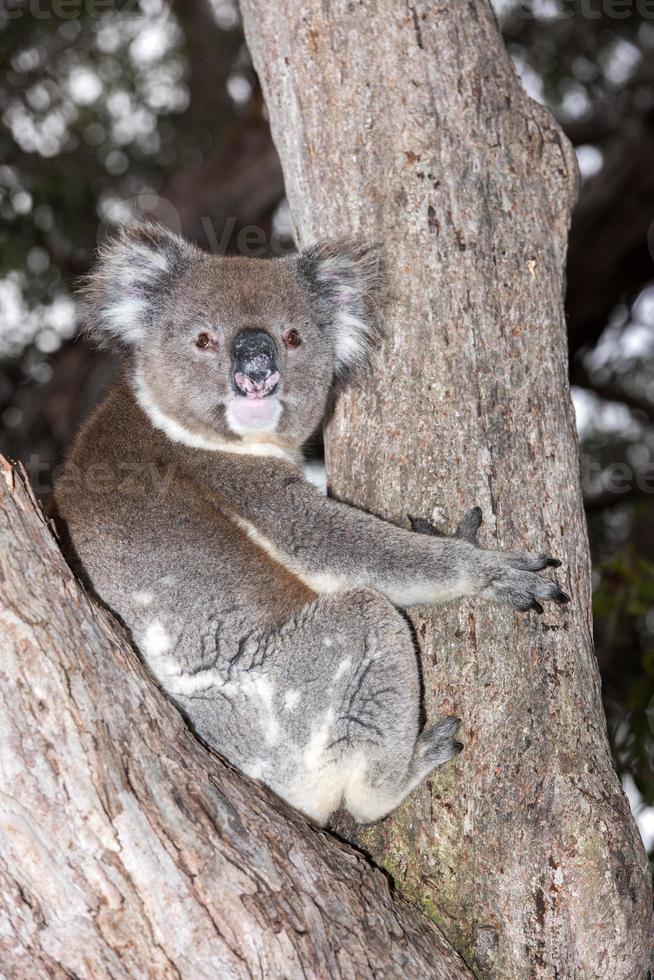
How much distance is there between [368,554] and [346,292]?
0.93m

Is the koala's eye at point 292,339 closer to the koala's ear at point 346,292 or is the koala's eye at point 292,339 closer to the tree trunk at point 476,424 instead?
the koala's ear at point 346,292

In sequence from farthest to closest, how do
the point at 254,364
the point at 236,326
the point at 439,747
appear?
the point at 236,326
the point at 254,364
the point at 439,747

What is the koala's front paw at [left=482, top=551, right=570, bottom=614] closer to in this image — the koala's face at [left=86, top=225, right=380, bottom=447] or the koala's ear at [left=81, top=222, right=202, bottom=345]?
the koala's face at [left=86, top=225, right=380, bottom=447]

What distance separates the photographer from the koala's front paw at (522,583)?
274 centimetres

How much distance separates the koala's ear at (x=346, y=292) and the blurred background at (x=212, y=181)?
2686 millimetres

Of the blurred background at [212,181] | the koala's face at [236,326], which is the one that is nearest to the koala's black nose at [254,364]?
the koala's face at [236,326]

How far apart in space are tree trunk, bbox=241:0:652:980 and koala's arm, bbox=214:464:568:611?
0.28 ft

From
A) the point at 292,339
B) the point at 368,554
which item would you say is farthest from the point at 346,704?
the point at 292,339

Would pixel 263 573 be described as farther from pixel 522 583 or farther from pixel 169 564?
pixel 522 583

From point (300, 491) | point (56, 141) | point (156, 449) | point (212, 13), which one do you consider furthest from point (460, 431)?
point (212, 13)

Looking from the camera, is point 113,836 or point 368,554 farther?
point 368,554

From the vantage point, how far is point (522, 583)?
108 inches

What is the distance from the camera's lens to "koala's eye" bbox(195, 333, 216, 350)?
10.6 ft

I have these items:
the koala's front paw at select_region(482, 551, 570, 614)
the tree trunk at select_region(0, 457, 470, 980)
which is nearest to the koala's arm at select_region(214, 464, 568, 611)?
the koala's front paw at select_region(482, 551, 570, 614)
